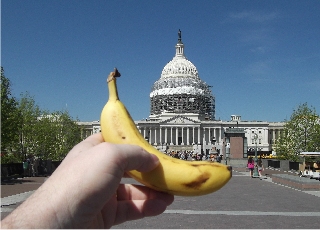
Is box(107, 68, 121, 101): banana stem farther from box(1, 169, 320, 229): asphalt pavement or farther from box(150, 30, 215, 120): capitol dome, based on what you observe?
box(150, 30, 215, 120): capitol dome

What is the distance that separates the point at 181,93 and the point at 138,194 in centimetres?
14295

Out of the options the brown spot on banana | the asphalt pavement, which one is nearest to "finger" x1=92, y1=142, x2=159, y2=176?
the brown spot on banana

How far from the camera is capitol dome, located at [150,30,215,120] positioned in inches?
5738

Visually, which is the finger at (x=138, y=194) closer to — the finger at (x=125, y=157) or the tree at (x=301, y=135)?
the finger at (x=125, y=157)

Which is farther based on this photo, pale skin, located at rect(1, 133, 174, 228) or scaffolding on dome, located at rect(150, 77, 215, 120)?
scaffolding on dome, located at rect(150, 77, 215, 120)

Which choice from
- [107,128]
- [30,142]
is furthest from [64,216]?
[30,142]

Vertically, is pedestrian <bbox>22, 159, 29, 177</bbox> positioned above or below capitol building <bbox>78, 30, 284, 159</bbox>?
below

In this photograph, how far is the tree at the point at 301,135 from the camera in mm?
51781

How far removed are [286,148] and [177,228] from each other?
46326 millimetres

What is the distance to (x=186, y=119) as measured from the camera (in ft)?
462

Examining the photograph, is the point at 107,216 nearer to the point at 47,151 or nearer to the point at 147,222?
the point at 147,222

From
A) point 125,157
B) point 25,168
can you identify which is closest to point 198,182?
point 125,157

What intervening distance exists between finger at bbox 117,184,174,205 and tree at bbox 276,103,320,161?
167 ft

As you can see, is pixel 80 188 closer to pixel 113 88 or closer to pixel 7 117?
pixel 113 88
